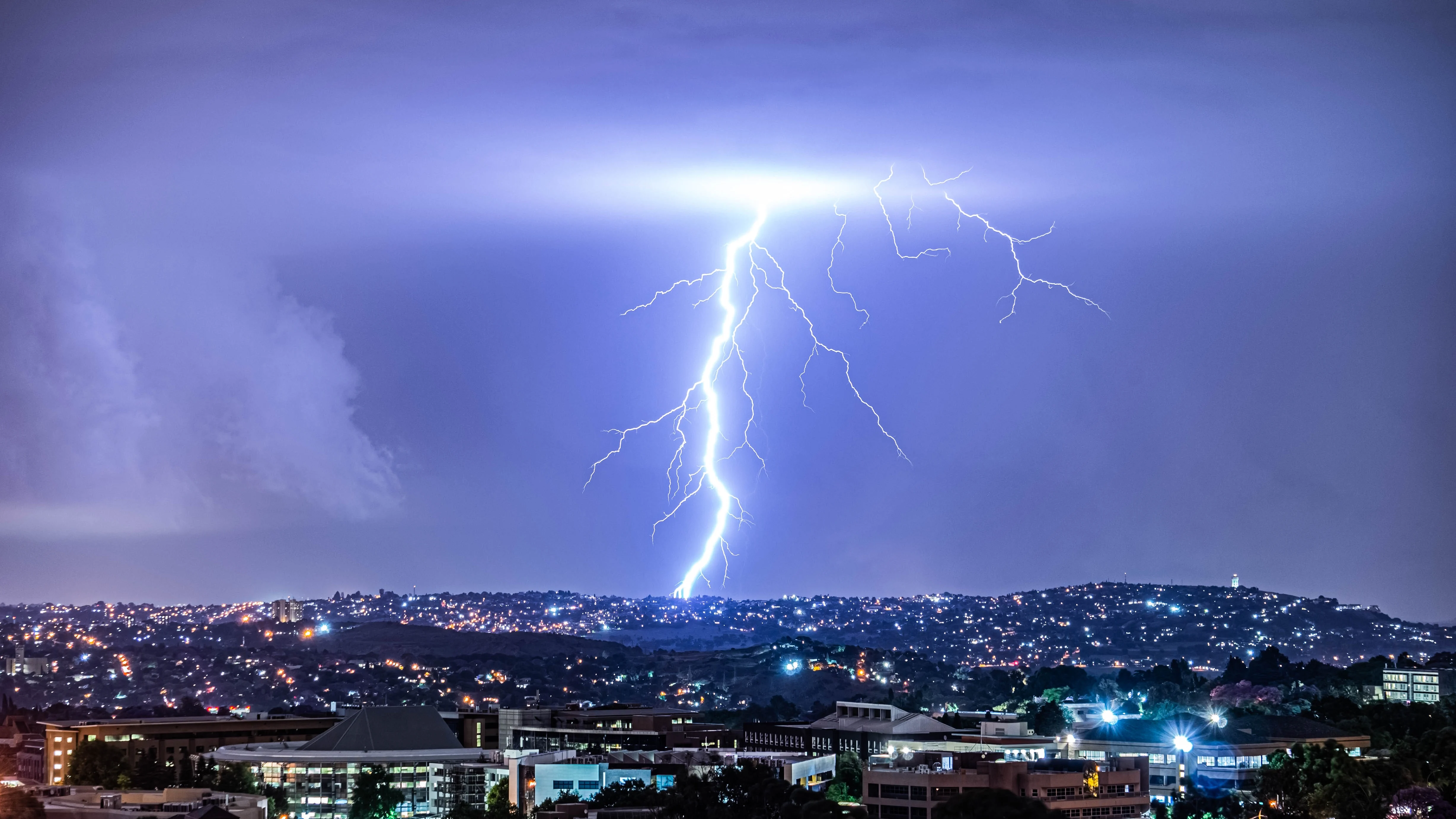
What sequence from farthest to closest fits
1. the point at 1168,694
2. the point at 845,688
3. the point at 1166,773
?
the point at 845,688 < the point at 1168,694 < the point at 1166,773

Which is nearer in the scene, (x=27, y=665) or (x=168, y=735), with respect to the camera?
(x=168, y=735)

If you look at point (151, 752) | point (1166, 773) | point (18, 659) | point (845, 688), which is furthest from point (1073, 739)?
point (18, 659)

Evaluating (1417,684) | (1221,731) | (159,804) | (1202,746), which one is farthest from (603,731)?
(1417,684)

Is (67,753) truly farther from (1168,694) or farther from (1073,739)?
(1168,694)

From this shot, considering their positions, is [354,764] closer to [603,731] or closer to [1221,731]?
[603,731]

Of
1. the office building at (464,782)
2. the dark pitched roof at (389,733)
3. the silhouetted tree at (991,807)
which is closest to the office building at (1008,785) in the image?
the silhouetted tree at (991,807)

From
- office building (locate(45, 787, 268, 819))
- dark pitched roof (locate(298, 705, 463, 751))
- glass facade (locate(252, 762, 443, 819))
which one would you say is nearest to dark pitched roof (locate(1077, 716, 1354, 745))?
glass facade (locate(252, 762, 443, 819))
